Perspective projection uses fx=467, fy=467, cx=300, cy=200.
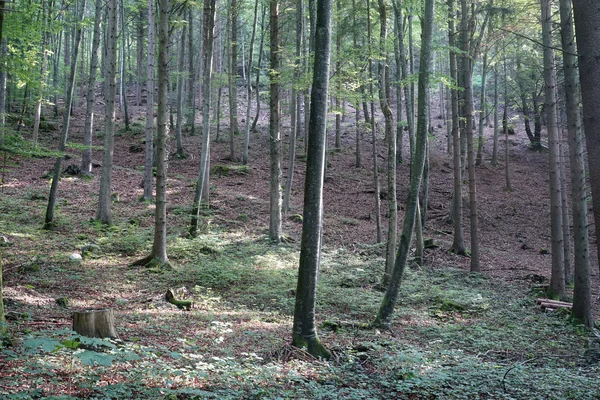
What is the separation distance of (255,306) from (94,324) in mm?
4551

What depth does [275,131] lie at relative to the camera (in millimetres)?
14711

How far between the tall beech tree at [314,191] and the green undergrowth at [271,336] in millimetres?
308

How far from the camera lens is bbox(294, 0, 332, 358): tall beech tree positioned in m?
6.18

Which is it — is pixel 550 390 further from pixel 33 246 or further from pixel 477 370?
pixel 33 246

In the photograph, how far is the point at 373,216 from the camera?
70.8 ft

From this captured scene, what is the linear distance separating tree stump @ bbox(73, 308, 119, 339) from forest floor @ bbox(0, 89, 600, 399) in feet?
0.91

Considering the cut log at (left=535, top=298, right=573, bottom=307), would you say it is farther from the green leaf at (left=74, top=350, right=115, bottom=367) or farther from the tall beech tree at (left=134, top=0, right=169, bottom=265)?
the green leaf at (left=74, top=350, right=115, bottom=367)

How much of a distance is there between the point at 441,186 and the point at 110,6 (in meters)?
19.1

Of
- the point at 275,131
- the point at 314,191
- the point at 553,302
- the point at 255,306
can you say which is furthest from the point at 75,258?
the point at 553,302

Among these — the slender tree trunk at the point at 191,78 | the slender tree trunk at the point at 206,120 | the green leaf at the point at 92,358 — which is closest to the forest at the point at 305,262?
the green leaf at the point at 92,358

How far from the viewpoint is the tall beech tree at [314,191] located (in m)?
6.18

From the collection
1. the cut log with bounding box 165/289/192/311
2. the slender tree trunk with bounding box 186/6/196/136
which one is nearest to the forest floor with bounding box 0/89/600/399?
the cut log with bounding box 165/289/192/311

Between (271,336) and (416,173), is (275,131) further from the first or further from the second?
(271,336)

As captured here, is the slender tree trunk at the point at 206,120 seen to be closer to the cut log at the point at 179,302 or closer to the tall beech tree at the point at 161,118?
the tall beech tree at the point at 161,118
